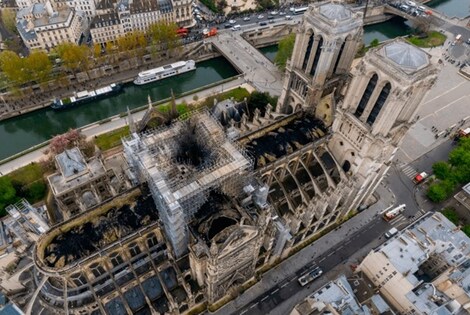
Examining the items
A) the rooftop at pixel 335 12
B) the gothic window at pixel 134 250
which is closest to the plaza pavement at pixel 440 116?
the rooftop at pixel 335 12

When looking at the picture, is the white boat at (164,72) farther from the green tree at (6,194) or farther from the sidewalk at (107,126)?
the green tree at (6,194)

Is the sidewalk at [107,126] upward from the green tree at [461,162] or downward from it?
downward

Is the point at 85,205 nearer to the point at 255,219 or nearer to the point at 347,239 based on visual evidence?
the point at 255,219

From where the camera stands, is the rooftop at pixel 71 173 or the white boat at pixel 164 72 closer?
the rooftop at pixel 71 173

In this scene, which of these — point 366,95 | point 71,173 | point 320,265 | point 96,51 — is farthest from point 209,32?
point 320,265

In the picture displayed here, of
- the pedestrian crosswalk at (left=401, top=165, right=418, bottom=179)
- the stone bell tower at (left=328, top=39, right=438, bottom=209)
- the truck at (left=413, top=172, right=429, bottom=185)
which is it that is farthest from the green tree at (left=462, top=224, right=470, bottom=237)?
the stone bell tower at (left=328, top=39, right=438, bottom=209)

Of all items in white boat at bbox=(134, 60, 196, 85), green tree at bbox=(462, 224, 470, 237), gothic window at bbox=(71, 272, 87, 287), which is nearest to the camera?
gothic window at bbox=(71, 272, 87, 287)

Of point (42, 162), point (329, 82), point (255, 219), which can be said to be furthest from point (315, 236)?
point (42, 162)

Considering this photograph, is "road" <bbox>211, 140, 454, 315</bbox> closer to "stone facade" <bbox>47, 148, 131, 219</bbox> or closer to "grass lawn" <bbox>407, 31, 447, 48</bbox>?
"stone facade" <bbox>47, 148, 131, 219</bbox>
